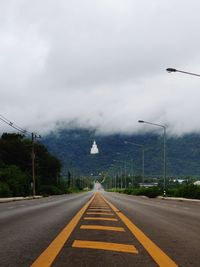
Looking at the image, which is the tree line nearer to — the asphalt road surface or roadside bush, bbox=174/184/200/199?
roadside bush, bbox=174/184/200/199

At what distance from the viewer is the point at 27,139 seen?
12719 cm

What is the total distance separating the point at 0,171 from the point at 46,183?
40.6m

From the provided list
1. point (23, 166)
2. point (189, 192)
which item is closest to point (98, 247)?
point (189, 192)

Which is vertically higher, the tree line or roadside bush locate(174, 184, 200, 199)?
the tree line

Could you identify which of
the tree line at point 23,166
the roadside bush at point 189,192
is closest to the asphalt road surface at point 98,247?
the roadside bush at point 189,192

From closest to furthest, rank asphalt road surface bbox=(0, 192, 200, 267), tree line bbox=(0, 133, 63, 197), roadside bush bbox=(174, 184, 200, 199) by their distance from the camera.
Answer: asphalt road surface bbox=(0, 192, 200, 267)
roadside bush bbox=(174, 184, 200, 199)
tree line bbox=(0, 133, 63, 197)

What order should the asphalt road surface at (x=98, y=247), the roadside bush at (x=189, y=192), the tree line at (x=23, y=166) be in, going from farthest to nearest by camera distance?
the tree line at (x=23, y=166), the roadside bush at (x=189, y=192), the asphalt road surface at (x=98, y=247)

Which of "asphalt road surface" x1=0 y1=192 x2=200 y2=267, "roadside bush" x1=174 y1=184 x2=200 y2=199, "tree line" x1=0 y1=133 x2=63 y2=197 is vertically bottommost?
"asphalt road surface" x1=0 y1=192 x2=200 y2=267

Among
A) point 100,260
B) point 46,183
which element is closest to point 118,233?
point 100,260

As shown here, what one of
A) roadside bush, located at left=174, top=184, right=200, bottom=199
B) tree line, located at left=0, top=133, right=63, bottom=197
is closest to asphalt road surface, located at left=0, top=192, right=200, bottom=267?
roadside bush, located at left=174, top=184, right=200, bottom=199

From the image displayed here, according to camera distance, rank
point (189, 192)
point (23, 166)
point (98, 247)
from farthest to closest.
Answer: point (23, 166) → point (189, 192) → point (98, 247)

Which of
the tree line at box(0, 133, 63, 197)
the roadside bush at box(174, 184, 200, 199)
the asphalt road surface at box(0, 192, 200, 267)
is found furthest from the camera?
the tree line at box(0, 133, 63, 197)

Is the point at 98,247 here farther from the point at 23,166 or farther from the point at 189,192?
the point at 23,166

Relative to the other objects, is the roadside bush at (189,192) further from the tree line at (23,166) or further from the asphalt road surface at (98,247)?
the asphalt road surface at (98,247)
